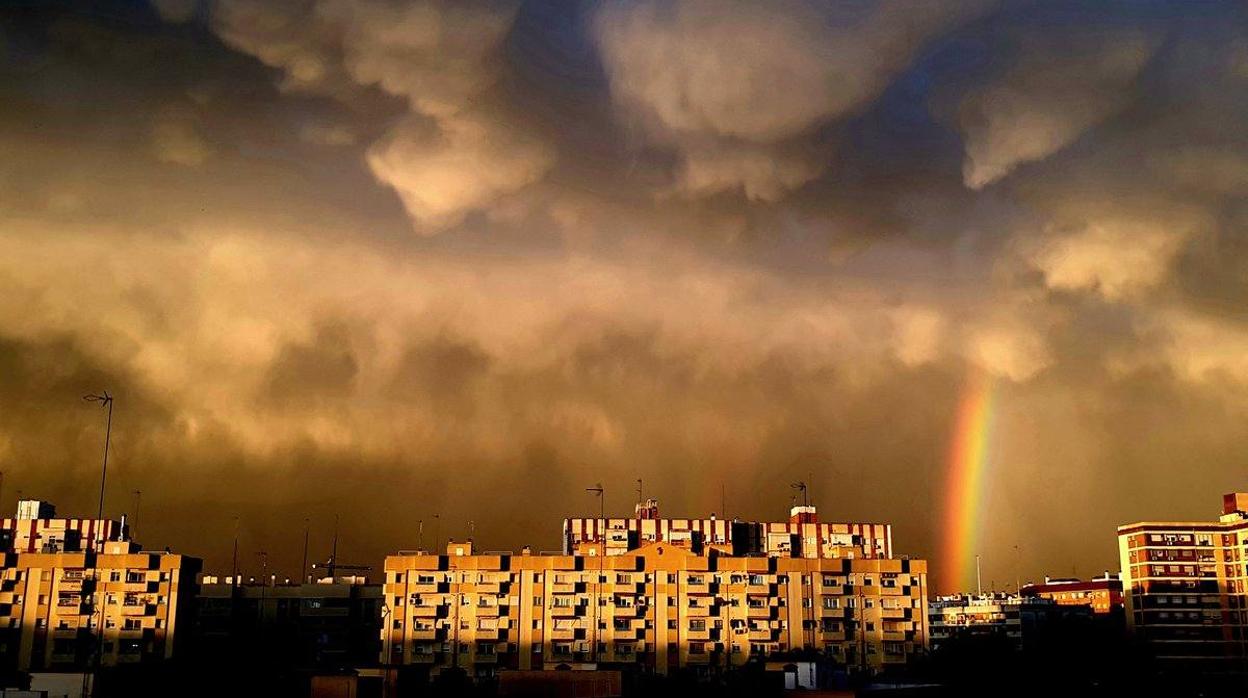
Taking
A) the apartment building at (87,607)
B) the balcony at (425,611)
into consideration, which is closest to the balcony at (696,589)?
the balcony at (425,611)

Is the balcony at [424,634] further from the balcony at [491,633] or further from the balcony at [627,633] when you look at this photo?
the balcony at [627,633]

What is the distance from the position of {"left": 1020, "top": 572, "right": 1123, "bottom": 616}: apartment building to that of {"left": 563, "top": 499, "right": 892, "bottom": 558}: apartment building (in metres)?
47.8

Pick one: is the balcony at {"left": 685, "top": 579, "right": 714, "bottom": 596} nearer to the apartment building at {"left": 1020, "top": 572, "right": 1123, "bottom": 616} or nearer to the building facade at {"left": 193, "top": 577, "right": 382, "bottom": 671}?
the building facade at {"left": 193, "top": 577, "right": 382, "bottom": 671}

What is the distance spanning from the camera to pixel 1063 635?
397ft

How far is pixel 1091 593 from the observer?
151 metres

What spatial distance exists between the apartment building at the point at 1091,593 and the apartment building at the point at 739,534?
157ft

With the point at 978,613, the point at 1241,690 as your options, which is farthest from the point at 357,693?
the point at 978,613

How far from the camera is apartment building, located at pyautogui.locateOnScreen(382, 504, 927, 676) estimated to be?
80.9 meters

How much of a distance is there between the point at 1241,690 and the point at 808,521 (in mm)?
39553

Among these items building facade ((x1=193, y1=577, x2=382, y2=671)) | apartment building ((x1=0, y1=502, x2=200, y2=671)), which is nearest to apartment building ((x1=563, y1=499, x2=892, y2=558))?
building facade ((x1=193, y1=577, x2=382, y2=671))

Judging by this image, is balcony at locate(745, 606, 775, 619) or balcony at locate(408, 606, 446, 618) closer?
balcony at locate(408, 606, 446, 618)

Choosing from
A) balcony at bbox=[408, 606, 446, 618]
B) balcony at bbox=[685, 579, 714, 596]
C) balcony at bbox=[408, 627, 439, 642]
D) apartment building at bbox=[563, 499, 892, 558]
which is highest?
apartment building at bbox=[563, 499, 892, 558]

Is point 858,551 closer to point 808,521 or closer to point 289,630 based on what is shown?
point 808,521

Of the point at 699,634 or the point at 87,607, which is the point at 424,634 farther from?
the point at 87,607
